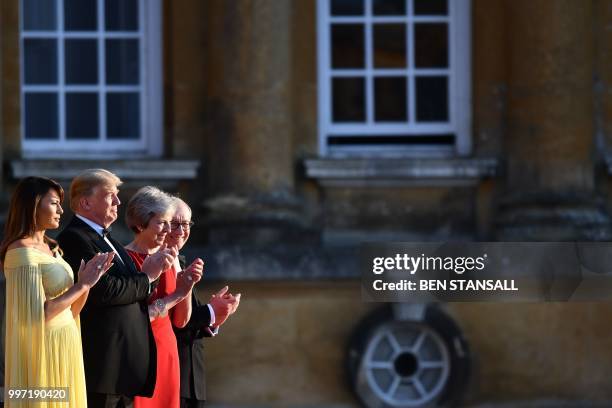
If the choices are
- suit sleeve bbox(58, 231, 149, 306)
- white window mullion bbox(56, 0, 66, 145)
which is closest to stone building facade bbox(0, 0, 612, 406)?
white window mullion bbox(56, 0, 66, 145)

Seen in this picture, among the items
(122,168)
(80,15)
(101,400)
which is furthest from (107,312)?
(80,15)

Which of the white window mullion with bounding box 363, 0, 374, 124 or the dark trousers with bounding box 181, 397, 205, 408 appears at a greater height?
the white window mullion with bounding box 363, 0, 374, 124

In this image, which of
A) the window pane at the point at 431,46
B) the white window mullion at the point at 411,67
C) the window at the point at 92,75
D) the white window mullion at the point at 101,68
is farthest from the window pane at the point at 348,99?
the white window mullion at the point at 101,68

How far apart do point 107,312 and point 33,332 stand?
44cm

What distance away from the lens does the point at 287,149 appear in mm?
11961

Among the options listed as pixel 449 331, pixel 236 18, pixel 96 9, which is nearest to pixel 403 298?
pixel 449 331

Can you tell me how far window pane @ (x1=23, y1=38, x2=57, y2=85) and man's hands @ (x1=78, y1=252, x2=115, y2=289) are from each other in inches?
214

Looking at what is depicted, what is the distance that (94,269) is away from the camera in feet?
23.0

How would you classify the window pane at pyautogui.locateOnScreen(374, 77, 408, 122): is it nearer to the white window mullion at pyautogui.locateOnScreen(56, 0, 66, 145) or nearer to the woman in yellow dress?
the white window mullion at pyautogui.locateOnScreen(56, 0, 66, 145)

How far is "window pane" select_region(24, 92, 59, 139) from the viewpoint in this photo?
12328 mm

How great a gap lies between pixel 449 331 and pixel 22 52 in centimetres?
339

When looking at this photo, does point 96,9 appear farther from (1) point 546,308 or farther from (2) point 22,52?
(1) point 546,308

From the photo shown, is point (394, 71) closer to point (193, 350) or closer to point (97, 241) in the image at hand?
point (193, 350)

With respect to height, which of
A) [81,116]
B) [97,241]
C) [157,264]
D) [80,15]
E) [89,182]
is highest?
[80,15]
